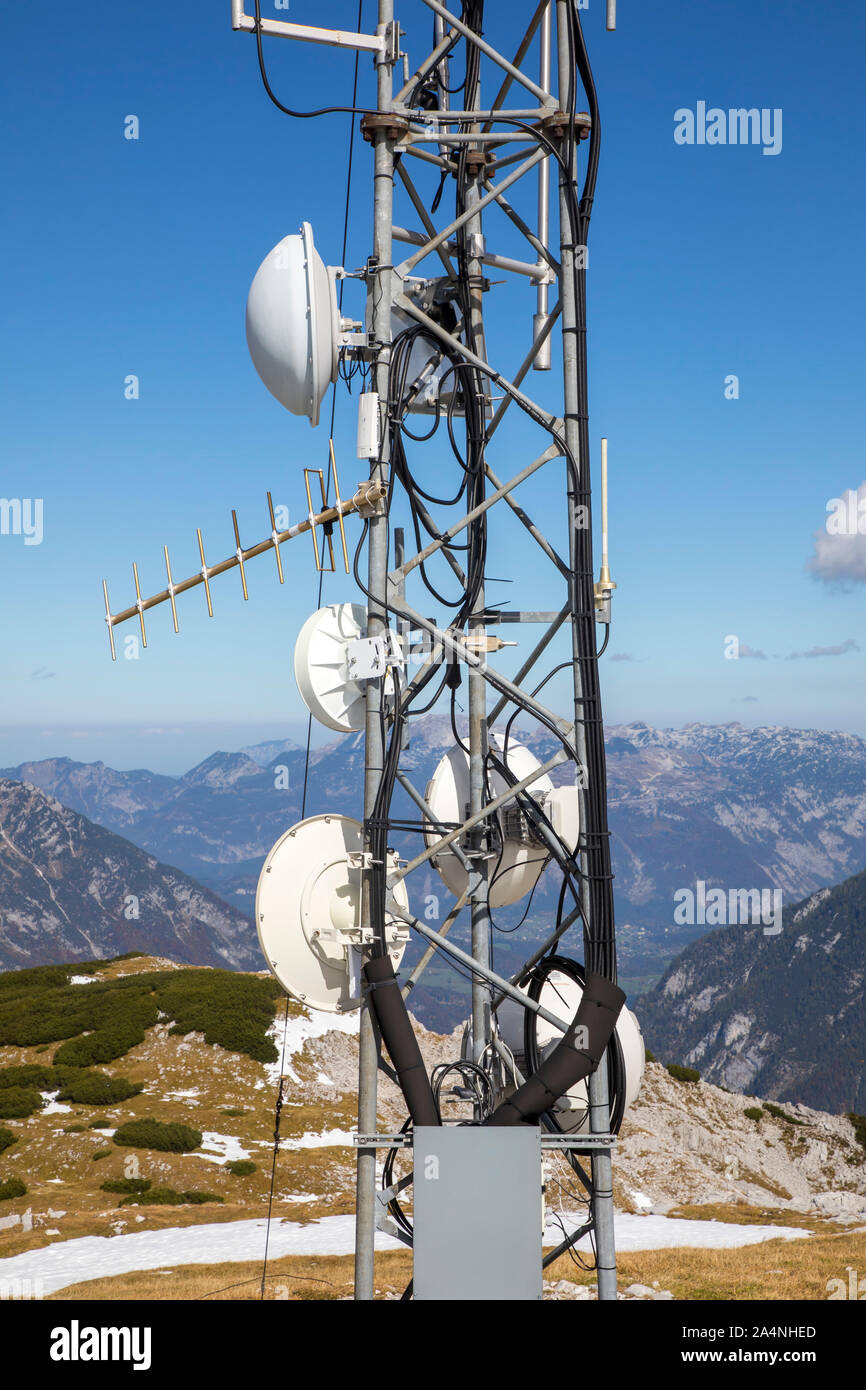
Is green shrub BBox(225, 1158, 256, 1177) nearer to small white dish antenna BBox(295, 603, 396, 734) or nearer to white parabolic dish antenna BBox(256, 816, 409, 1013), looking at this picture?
white parabolic dish antenna BBox(256, 816, 409, 1013)

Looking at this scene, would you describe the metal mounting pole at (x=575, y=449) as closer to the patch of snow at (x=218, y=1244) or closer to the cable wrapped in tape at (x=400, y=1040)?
the cable wrapped in tape at (x=400, y=1040)

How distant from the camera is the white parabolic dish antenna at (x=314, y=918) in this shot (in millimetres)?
9438

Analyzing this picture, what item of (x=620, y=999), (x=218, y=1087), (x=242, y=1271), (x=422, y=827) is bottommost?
(x=218, y=1087)

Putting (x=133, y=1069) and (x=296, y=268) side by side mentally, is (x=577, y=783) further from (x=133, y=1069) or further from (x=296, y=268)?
(x=133, y=1069)

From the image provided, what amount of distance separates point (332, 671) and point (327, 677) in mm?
71

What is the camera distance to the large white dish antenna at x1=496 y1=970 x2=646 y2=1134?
9508 millimetres

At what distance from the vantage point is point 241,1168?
1374 inches

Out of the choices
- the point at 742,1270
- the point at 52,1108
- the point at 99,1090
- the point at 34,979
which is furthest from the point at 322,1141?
the point at 34,979

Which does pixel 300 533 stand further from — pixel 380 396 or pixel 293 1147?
pixel 293 1147

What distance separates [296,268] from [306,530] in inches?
81.9

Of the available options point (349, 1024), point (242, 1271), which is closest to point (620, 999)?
point (242, 1271)

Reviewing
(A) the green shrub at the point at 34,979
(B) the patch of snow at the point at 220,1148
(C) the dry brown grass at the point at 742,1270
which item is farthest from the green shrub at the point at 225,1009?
(C) the dry brown grass at the point at 742,1270

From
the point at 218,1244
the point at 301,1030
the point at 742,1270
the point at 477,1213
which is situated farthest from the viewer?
the point at 301,1030
